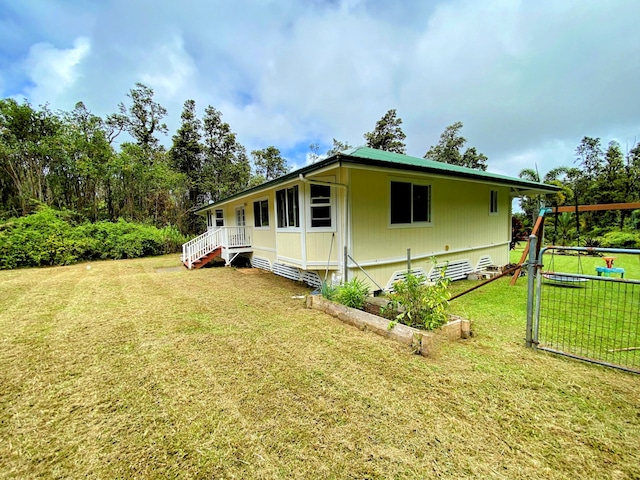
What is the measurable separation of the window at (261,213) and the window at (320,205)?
3.60 meters

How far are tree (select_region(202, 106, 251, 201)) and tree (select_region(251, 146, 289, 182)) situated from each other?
4819 millimetres

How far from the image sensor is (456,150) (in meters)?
24.9

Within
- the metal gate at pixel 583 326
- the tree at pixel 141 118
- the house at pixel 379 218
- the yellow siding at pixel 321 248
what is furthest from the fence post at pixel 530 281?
the tree at pixel 141 118

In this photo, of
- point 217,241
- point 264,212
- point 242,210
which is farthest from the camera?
point 242,210

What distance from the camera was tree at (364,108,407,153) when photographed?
2538 centimetres

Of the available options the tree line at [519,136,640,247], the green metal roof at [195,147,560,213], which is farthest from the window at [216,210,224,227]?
the tree line at [519,136,640,247]

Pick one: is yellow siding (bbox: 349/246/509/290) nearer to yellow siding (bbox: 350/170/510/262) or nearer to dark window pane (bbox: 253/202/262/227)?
yellow siding (bbox: 350/170/510/262)

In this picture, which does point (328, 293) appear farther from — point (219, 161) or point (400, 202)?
point (219, 161)

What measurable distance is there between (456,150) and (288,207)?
23.3 meters

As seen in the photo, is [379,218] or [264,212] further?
[264,212]

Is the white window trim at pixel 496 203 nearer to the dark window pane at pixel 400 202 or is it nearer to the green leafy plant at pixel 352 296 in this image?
the dark window pane at pixel 400 202


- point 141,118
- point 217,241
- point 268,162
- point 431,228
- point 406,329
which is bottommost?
point 406,329

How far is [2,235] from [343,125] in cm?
2297

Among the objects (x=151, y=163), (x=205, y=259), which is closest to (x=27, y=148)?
(x=151, y=163)
